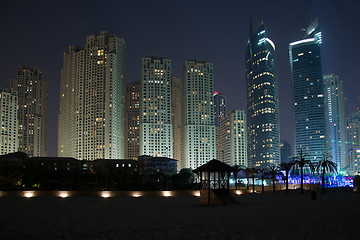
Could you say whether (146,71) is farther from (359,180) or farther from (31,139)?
(359,180)

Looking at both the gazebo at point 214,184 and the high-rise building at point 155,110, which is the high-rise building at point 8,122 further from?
the gazebo at point 214,184

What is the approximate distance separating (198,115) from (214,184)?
13082 cm

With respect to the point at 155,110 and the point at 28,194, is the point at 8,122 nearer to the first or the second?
the point at 155,110

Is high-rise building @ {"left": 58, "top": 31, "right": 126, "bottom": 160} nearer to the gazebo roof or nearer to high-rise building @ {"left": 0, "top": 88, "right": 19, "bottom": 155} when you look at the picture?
high-rise building @ {"left": 0, "top": 88, "right": 19, "bottom": 155}

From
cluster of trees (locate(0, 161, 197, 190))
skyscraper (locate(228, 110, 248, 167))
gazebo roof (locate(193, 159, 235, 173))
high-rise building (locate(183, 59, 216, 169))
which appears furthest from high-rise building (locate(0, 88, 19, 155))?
gazebo roof (locate(193, 159, 235, 173))

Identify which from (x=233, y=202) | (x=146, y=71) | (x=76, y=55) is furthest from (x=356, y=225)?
(x=76, y=55)

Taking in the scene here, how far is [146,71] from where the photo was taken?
521 ft

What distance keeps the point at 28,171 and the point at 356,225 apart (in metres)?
69.4

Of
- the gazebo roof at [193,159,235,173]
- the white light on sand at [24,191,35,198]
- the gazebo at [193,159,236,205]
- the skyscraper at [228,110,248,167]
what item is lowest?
the white light on sand at [24,191,35,198]

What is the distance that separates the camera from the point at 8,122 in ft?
514

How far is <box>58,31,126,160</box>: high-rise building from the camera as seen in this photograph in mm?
150500

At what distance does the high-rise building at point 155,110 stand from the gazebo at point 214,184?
389ft

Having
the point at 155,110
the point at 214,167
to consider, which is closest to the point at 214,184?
the point at 214,167

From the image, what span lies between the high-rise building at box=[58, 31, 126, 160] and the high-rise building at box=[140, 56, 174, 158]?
10846mm
